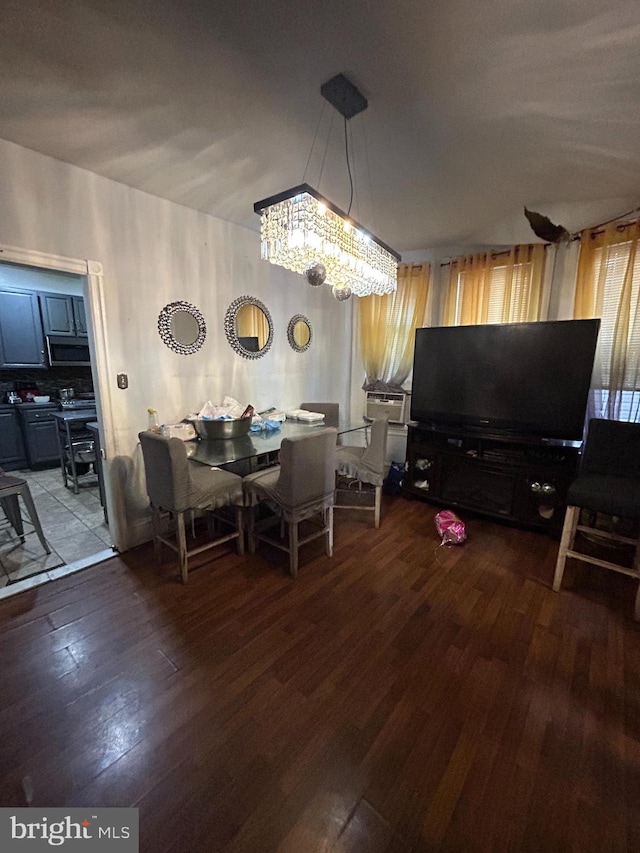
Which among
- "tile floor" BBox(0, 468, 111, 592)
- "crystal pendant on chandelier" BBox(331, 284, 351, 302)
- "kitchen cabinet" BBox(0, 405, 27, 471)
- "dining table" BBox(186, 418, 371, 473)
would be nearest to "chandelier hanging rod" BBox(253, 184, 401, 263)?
"crystal pendant on chandelier" BBox(331, 284, 351, 302)

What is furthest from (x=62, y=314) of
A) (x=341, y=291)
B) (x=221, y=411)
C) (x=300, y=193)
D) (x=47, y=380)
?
(x=300, y=193)

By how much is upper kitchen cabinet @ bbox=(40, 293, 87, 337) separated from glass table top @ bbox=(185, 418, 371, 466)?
10.6 ft

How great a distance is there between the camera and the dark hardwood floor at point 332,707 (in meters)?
1.00

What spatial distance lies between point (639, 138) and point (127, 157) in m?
2.70

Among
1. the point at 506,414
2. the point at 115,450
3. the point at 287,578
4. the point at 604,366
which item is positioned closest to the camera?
the point at 287,578

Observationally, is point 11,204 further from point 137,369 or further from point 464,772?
A: point 464,772

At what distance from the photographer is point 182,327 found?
255cm

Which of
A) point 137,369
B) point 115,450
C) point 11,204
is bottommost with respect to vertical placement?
point 115,450

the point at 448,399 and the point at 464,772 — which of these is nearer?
the point at 464,772

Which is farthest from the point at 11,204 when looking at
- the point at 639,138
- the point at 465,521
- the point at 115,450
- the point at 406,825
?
the point at 465,521

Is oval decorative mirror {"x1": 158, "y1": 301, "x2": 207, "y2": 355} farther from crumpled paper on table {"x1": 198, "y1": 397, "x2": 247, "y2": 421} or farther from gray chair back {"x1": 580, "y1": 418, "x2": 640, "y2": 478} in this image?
gray chair back {"x1": 580, "y1": 418, "x2": 640, "y2": 478}

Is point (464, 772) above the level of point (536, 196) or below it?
below

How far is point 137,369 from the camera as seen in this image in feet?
7.68

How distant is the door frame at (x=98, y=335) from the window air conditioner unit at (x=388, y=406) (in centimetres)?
244
